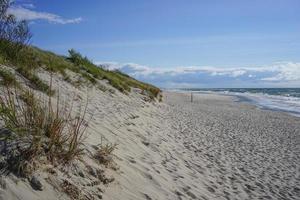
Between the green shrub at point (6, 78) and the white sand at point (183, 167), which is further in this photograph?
the green shrub at point (6, 78)

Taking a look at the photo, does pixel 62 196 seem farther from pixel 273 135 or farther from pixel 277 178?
pixel 273 135

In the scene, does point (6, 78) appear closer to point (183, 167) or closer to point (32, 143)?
point (32, 143)

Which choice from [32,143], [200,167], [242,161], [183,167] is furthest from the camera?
[242,161]

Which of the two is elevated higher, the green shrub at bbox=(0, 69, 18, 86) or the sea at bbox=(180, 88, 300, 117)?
the green shrub at bbox=(0, 69, 18, 86)

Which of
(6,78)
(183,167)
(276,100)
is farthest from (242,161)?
(276,100)

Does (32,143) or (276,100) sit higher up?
(32,143)

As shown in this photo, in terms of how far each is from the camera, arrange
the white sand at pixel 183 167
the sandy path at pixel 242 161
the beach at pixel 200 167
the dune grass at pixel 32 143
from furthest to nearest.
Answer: the sandy path at pixel 242 161, the beach at pixel 200 167, the white sand at pixel 183 167, the dune grass at pixel 32 143

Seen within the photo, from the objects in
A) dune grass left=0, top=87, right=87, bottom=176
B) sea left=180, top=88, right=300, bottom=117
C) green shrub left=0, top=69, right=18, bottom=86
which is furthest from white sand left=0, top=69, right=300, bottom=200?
sea left=180, top=88, right=300, bottom=117

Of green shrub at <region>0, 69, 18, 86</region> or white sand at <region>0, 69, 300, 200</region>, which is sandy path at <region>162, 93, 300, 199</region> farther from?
green shrub at <region>0, 69, 18, 86</region>

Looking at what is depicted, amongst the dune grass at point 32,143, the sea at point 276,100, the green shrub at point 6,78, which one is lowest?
the sea at point 276,100

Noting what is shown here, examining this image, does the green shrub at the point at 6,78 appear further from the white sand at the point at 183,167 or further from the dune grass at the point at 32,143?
the dune grass at the point at 32,143

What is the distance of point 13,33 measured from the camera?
11.1 meters

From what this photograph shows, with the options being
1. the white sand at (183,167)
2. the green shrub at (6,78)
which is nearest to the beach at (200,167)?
the white sand at (183,167)

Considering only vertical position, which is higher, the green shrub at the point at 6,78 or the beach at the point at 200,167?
the green shrub at the point at 6,78
